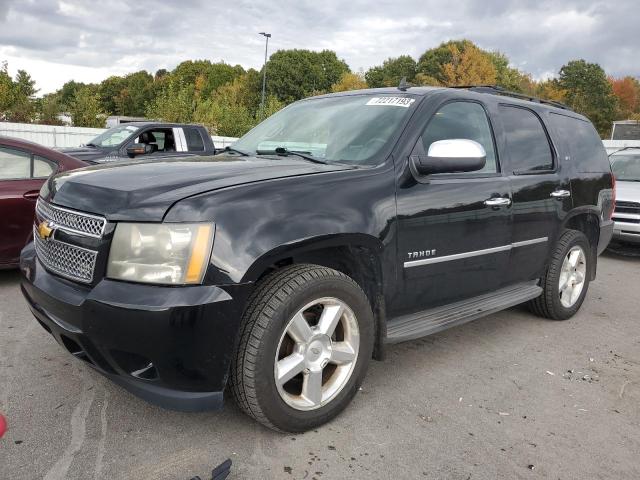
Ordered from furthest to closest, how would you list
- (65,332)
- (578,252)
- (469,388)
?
(578,252) → (469,388) → (65,332)

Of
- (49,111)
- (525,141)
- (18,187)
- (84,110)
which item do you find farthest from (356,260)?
(49,111)

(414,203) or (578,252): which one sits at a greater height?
(414,203)

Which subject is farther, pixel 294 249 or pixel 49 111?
pixel 49 111

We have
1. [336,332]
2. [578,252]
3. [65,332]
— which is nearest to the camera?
[65,332]

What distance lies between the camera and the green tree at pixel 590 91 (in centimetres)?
5481

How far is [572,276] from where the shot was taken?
492 centimetres

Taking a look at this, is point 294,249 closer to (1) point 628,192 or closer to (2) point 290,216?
Result: (2) point 290,216

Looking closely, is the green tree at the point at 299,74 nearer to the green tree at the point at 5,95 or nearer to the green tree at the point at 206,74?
the green tree at the point at 206,74

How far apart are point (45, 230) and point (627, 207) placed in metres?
8.07

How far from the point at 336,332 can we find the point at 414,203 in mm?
852

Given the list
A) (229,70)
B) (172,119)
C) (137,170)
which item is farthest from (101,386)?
(229,70)

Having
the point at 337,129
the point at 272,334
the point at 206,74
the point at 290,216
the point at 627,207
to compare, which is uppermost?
the point at 206,74

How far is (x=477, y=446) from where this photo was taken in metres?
2.75

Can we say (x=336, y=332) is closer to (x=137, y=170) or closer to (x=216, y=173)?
(x=216, y=173)
